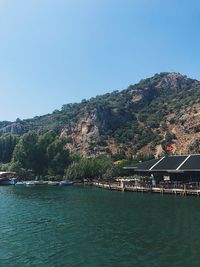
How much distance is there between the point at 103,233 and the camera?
40719 millimetres

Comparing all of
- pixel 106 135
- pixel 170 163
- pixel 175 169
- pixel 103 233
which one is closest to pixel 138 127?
pixel 106 135

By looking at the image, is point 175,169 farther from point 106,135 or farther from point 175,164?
point 106,135

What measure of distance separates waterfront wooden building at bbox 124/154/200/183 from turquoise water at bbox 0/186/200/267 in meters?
8.73

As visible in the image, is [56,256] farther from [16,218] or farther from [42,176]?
[42,176]

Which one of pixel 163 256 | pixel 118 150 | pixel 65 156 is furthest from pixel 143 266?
pixel 118 150

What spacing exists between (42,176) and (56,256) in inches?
3846

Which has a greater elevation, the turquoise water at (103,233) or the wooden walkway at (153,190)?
the wooden walkway at (153,190)

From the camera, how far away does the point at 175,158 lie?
→ 81250 mm

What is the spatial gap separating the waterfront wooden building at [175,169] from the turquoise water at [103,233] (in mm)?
8729

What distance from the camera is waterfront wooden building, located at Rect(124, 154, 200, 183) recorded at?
2876 inches

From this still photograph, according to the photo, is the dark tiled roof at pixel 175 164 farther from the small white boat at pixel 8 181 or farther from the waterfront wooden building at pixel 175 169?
the small white boat at pixel 8 181

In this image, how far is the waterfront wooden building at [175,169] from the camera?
73062mm

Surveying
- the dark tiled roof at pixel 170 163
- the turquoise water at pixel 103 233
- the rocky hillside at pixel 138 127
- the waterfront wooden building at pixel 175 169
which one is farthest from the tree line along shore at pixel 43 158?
the turquoise water at pixel 103 233

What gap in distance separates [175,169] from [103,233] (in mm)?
36048
